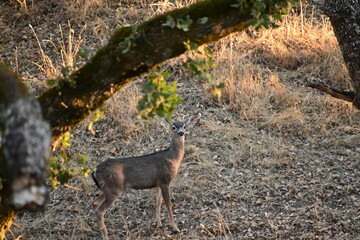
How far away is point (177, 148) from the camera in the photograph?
8117 mm

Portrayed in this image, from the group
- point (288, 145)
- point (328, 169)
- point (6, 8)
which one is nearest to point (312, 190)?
point (328, 169)

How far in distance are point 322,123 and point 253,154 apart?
→ 4.21 ft

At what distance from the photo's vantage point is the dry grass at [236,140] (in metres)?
7.73

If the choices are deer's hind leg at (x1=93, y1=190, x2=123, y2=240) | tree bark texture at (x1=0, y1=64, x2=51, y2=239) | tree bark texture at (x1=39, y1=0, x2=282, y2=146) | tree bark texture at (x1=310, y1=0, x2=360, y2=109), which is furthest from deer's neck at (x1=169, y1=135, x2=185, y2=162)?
tree bark texture at (x1=0, y1=64, x2=51, y2=239)

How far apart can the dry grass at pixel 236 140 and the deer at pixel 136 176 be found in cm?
41

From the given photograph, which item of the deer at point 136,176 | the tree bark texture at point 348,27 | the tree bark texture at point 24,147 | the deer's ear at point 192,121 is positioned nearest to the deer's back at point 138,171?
the deer at point 136,176

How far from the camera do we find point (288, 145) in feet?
29.9

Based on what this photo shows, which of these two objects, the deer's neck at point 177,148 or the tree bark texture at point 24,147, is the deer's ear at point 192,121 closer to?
the deer's neck at point 177,148

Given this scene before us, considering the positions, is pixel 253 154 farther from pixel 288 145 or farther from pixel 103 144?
pixel 103 144

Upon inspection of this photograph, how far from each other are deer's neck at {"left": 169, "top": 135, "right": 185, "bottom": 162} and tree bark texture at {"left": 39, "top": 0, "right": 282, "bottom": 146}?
2.97 m

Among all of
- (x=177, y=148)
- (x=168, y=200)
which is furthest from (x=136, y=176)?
(x=177, y=148)

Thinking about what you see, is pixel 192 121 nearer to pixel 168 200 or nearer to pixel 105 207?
pixel 168 200

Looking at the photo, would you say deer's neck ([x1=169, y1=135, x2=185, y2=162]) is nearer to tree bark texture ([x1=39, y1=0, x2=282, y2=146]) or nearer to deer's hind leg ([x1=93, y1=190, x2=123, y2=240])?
deer's hind leg ([x1=93, y1=190, x2=123, y2=240])

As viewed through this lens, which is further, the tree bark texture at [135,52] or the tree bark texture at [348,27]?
the tree bark texture at [348,27]
